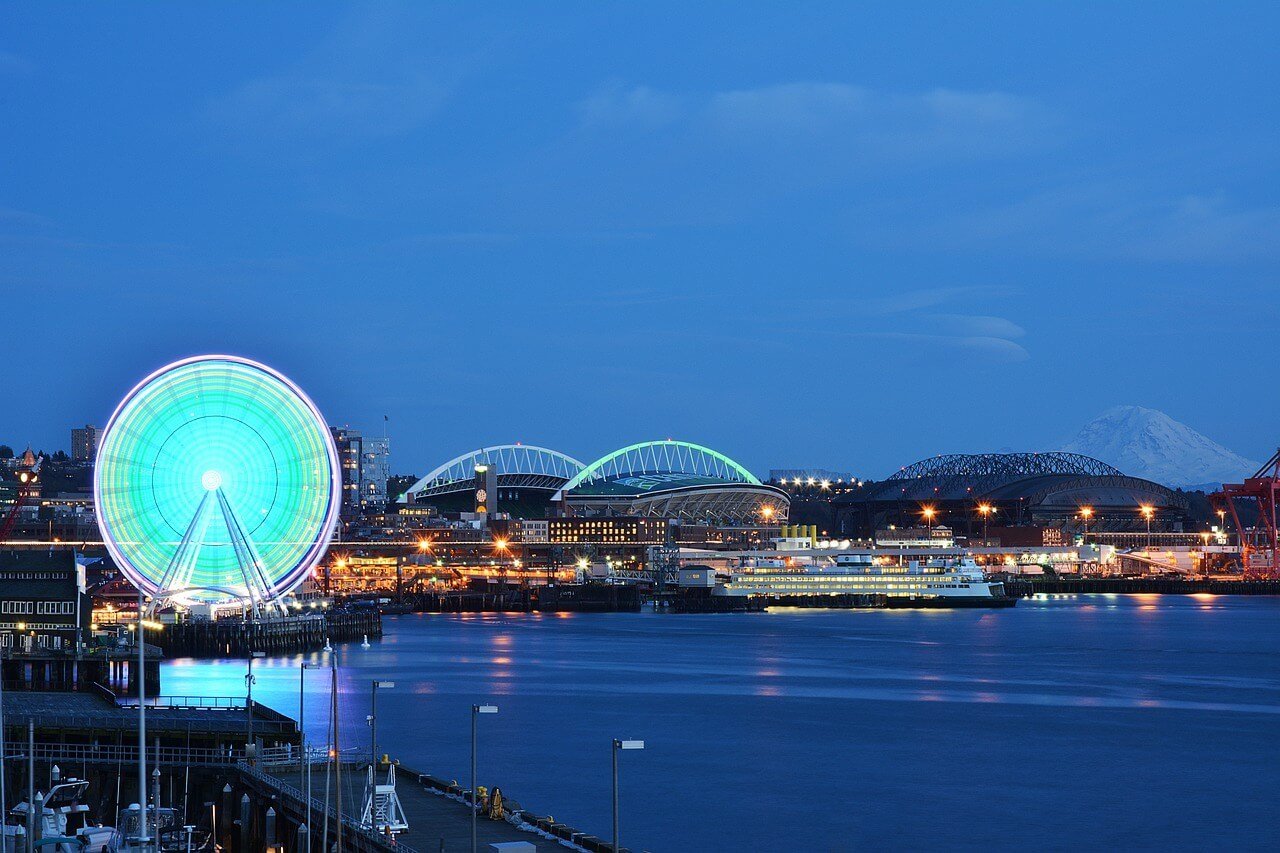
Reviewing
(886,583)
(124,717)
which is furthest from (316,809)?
(886,583)

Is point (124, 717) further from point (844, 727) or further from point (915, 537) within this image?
point (915, 537)

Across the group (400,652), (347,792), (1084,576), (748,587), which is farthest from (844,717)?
(1084,576)

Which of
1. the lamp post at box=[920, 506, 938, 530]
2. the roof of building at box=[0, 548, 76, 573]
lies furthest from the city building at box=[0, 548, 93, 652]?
the lamp post at box=[920, 506, 938, 530]

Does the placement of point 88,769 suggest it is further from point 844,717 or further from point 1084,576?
point 1084,576

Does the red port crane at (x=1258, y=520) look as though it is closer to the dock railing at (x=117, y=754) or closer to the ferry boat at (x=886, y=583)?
the ferry boat at (x=886, y=583)

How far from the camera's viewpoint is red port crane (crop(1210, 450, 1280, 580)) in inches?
4843

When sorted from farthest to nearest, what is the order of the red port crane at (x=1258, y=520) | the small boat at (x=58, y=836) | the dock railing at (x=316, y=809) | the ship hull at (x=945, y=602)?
1. the red port crane at (x=1258, y=520)
2. the ship hull at (x=945, y=602)
3. the dock railing at (x=316, y=809)
4. the small boat at (x=58, y=836)

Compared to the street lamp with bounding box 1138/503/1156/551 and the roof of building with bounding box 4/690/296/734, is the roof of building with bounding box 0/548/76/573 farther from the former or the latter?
the street lamp with bounding box 1138/503/1156/551

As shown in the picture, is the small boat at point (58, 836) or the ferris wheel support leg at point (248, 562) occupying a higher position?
the ferris wheel support leg at point (248, 562)

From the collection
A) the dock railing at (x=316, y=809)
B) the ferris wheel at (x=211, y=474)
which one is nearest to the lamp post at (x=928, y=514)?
the ferris wheel at (x=211, y=474)

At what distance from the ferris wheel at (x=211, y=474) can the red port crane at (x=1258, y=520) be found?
276 ft

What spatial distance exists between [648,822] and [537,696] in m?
19.4

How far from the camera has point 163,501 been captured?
5644 centimetres

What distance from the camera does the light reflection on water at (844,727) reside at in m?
30.2
